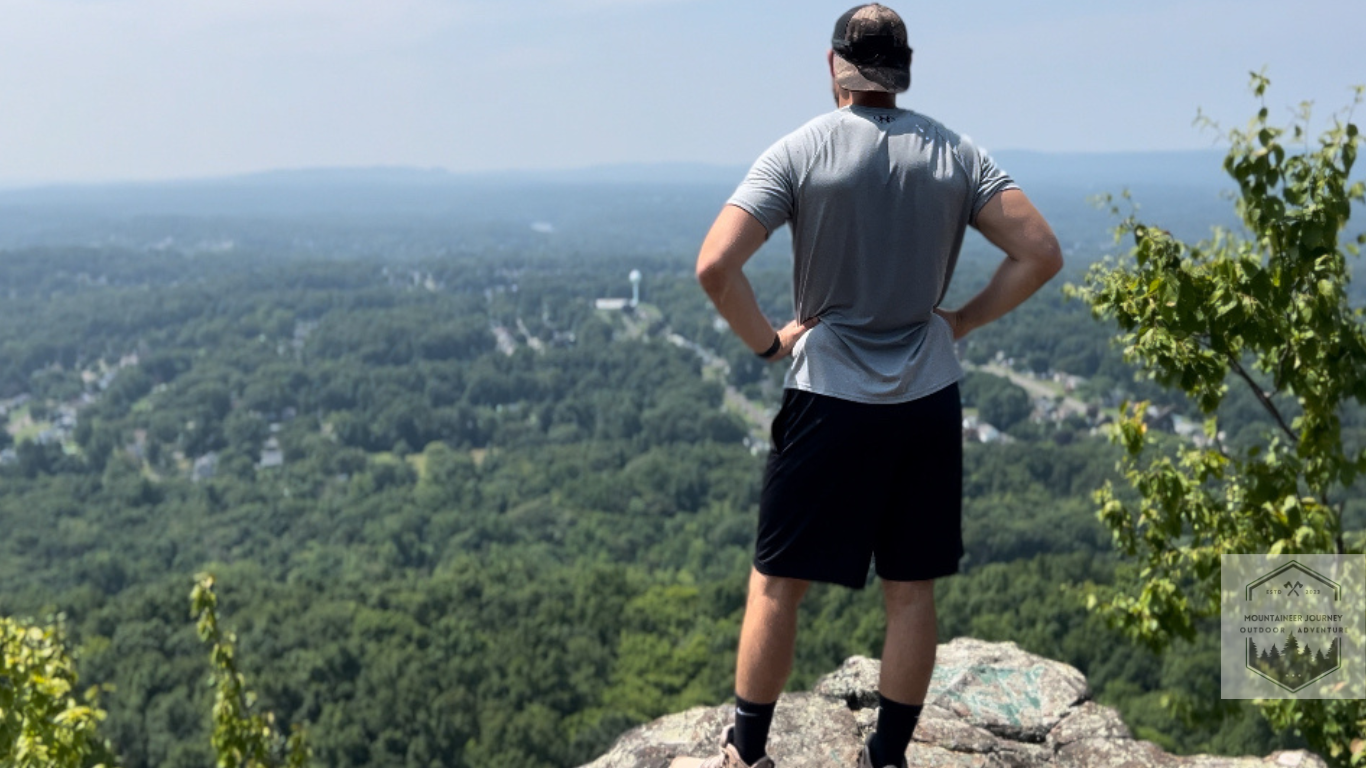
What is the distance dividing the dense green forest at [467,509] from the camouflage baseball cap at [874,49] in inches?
204

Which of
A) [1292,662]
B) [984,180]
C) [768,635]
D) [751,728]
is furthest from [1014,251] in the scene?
[1292,662]

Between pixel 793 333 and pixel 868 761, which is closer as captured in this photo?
pixel 793 333

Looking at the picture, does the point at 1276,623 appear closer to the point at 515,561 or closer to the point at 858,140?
the point at 858,140

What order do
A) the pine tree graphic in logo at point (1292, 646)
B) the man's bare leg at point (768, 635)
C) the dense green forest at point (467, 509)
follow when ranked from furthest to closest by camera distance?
the dense green forest at point (467, 509)
the pine tree graphic in logo at point (1292, 646)
the man's bare leg at point (768, 635)

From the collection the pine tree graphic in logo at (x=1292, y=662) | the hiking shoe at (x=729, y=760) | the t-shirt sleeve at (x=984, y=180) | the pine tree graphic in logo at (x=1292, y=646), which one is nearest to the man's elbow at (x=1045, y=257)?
the t-shirt sleeve at (x=984, y=180)

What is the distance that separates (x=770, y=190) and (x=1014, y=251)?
82 cm

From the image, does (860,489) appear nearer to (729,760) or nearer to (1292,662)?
(729,760)

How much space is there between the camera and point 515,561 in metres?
63.0

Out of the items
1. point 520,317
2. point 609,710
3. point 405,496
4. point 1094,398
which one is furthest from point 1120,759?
point 520,317

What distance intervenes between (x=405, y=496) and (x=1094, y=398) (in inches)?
2404

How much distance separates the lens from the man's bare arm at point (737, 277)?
318 cm

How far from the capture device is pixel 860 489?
3.41m

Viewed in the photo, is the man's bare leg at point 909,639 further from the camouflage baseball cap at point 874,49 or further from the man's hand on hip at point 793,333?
the camouflage baseball cap at point 874,49

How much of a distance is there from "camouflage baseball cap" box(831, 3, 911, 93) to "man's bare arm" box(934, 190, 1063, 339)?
470 mm
